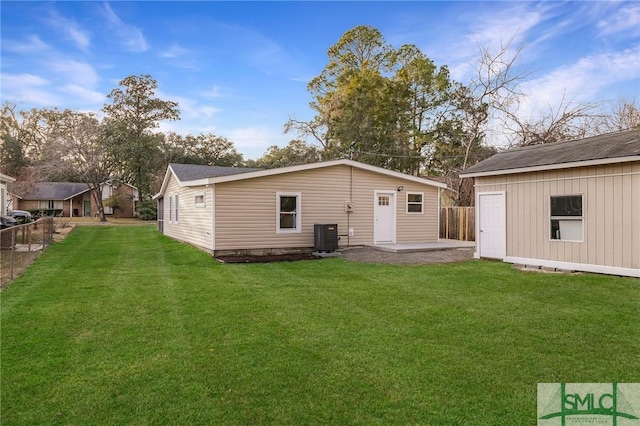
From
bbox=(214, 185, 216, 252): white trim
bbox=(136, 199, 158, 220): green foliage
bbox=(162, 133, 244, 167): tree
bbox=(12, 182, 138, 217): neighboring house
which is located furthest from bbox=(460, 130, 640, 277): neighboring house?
bbox=(12, 182, 138, 217): neighboring house

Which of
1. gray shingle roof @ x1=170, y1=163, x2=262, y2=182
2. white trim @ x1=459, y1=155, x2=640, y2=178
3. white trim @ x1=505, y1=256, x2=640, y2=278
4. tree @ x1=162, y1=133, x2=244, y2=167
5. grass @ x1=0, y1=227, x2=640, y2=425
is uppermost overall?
tree @ x1=162, y1=133, x2=244, y2=167

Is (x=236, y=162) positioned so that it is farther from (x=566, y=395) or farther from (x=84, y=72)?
(x=566, y=395)

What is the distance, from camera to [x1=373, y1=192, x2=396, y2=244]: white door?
14555mm

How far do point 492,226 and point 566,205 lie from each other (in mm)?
2168

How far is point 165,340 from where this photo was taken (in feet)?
14.9

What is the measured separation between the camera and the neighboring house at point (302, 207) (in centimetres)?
1233

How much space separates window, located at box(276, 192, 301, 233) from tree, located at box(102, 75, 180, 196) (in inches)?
1057

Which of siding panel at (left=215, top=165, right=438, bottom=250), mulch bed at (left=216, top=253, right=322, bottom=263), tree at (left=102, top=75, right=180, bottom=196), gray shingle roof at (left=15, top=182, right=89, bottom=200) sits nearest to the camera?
mulch bed at (left=216, top=253, right=322, bottom=263)

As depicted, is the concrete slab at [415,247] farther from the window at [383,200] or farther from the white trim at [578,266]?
the white trim at [578,266]

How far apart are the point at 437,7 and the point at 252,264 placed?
797 centimetres

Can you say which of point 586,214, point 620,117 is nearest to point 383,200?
point 586,214

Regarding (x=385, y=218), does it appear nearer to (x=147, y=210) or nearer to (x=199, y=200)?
(x=199, y=200)

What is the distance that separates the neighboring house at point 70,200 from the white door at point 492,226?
121ft

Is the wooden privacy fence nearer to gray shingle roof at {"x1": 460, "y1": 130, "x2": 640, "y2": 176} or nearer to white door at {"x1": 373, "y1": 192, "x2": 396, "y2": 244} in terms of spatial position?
white door at {"x1": 373, "y1": 192, "x2": 396, "y2": 244}
